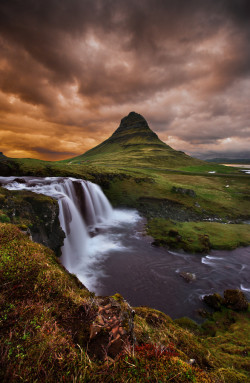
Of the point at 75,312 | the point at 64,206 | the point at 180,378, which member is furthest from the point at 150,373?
the point at 64,206

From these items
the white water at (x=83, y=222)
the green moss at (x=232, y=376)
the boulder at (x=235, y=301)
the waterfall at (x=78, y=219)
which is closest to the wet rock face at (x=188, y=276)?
the boulder at (x=235, y=301)

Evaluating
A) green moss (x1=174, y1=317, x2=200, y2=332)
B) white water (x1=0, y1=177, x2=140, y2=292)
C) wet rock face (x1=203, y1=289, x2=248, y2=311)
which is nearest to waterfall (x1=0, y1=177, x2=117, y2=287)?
white water (x1=0, y1=177, x2=140, y2=292)

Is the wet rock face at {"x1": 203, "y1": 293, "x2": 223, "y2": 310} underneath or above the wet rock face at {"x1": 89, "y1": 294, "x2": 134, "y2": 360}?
underneath

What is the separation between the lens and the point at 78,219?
23.4 m

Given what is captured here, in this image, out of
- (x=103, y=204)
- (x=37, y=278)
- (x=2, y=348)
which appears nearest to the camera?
(x=2, y=348)

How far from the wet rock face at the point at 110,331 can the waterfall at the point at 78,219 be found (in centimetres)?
1241

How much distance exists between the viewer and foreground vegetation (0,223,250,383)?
2.10m

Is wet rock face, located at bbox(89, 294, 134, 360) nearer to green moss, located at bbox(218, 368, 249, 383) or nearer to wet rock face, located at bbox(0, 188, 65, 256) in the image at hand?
green moss, located at bbox(218, 368, 249, 383)

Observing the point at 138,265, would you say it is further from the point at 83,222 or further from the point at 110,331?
the point at 110,331

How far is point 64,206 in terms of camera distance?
67.7 ft

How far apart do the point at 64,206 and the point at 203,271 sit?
17815mm

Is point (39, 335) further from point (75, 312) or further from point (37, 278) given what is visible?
point (37, 278)

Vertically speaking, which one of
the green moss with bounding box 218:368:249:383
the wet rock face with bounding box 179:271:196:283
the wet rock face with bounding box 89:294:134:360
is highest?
the wet rock face with bounding box 89:294:134:360

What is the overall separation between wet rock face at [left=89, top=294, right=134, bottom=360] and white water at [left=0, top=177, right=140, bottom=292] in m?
11.9
